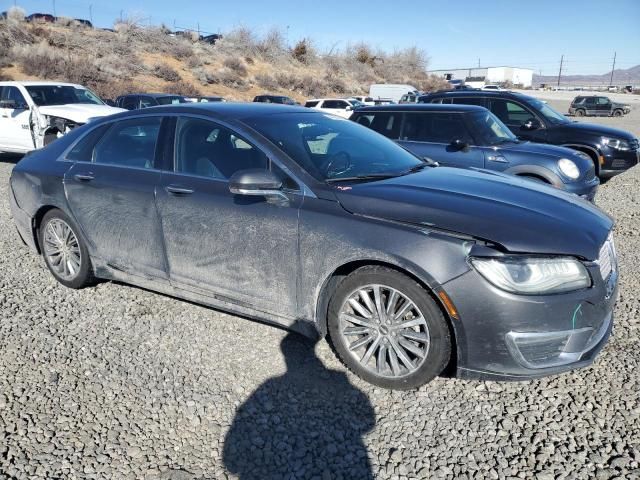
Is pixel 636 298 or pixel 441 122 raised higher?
pixel 441 122

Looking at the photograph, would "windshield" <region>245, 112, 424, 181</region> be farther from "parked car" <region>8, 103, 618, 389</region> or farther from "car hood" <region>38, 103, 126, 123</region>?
"car hood" <region>38, 103, 126, 123</region>

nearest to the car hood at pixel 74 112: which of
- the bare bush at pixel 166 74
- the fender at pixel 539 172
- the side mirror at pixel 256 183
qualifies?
the fender at pixel 539 172

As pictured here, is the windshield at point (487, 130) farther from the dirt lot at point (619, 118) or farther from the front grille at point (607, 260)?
the dirt lot at point (619, 118)

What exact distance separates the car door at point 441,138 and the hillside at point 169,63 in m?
27.2

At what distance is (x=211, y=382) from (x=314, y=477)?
3.34ft

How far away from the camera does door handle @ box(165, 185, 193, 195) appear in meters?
3.59

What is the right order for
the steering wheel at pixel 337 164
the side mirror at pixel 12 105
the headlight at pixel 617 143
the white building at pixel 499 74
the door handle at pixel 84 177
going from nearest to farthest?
the steering wheel at pixel 337 164 < the door handle at pixel 84 177 < the headlight at pixel 617 143 < the side mirror at pixel 12 105 < the white building at pixel 499 74

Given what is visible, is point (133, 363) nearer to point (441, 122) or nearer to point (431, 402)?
point (431, 402)

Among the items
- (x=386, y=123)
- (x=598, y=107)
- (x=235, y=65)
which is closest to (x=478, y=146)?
(x=386, y=123)

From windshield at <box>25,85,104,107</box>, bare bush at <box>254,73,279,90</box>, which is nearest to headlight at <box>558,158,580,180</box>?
windshield at <box>25,85,104,107</box>

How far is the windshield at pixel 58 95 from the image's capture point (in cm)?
1102

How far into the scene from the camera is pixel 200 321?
155 inches

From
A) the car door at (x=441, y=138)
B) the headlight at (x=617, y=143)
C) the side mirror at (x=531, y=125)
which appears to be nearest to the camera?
the car door at (x=441, y=138)

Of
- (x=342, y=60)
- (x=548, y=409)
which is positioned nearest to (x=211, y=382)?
(x=548, y=409)
